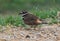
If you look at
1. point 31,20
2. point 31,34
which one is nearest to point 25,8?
point 31,20

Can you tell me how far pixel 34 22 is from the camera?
11938mm

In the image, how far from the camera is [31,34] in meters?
11.5

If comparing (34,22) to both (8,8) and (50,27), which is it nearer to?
(50,27)

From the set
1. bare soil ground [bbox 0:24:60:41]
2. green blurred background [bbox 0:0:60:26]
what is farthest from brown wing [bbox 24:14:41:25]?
green blurred background [bbox 0:0:60:26]

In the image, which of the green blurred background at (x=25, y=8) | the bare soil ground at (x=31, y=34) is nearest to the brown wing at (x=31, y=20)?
the bare soil ground at (x=31, y=34)

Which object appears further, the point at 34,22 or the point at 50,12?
the point at 50,12

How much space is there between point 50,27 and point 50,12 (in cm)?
209

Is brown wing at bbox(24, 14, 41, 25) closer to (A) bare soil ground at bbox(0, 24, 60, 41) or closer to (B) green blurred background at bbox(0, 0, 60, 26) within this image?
(A) bare soil ground at bbox(0, 24, 60, 41)

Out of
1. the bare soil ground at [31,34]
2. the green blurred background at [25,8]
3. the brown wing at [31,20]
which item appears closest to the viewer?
the bare soil ground at [31,34]

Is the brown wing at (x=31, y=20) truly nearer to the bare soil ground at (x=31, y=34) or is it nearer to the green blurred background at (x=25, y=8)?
the bare soil ground at (x=31, y=34)

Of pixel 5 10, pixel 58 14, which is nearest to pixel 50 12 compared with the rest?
pixel 58 14

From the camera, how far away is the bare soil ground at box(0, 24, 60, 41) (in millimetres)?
10969

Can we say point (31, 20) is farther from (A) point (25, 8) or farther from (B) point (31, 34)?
(A) point (25, 8)

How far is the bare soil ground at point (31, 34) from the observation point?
10969mm
